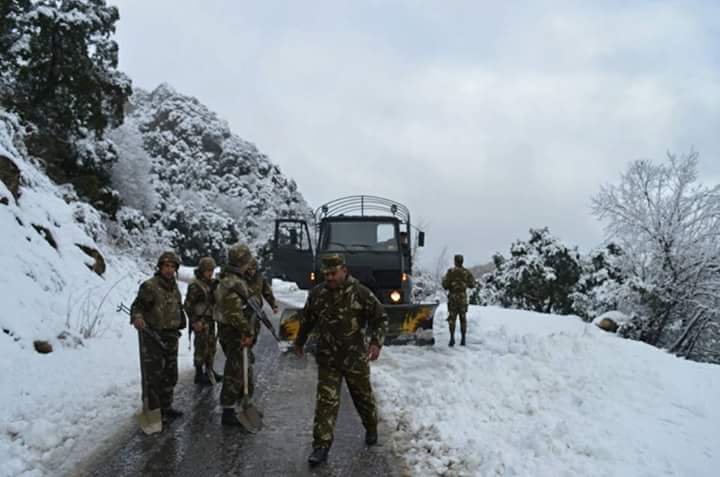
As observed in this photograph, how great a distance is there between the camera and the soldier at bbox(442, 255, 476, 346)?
10.2 metres

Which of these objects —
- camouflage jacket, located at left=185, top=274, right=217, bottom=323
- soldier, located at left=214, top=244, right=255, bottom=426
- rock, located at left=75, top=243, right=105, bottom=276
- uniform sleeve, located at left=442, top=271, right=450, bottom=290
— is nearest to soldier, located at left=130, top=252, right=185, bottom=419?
soldier, located at left=214, top=244, right=255, bottom=426

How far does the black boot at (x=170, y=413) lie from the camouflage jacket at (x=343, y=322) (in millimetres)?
1948

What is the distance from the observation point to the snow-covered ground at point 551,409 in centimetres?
443

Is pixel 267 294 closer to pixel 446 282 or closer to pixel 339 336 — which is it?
pixel 339 336

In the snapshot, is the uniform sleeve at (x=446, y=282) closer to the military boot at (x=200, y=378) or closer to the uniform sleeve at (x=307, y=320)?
Result: the military boot at (x=200, y=378)

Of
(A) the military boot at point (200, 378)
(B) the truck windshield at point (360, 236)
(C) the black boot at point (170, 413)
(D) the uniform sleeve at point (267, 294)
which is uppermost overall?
(B) the truck windshield at point (360, 236)

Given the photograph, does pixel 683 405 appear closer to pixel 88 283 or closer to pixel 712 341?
pixel 88 283

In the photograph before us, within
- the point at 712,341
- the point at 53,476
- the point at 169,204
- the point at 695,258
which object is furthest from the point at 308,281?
the point at 169,204

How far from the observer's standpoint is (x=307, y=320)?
16.0 ft

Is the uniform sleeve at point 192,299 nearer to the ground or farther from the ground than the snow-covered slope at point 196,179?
nearer to the ground

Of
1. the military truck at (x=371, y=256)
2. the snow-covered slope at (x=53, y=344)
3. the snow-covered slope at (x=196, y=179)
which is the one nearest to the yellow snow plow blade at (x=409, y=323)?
Answer: the military truck at (x=371, y=256)

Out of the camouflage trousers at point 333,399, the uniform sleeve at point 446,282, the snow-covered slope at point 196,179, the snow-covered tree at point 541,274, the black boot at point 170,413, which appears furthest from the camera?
the snow-covered slope at point 196,179

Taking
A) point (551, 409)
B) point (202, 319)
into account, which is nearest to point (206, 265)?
point (202, 319)

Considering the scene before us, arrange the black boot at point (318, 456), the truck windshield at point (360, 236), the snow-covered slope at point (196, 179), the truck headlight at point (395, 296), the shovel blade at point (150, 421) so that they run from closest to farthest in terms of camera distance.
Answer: the black boot at point (318, 456)
the shovel blade at point (150, 421)
the truck headlight at point (395, 296)
the truck windshield at point (360, 236)
the snow-covered slope at point (196, 179)
